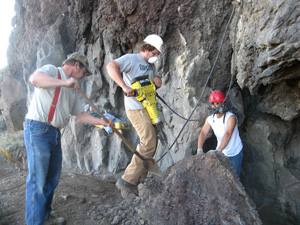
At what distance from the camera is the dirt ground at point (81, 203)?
287 centimetres

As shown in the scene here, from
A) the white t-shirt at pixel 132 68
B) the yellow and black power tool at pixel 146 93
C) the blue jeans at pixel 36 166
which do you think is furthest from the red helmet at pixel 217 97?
the blue jeans at pixel 36 166

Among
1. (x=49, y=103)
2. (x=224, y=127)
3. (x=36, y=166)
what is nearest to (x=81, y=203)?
(x=36, y=166)

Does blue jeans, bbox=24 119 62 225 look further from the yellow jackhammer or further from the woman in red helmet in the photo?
the woman in red helmet

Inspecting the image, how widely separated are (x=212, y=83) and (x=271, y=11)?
1.58m

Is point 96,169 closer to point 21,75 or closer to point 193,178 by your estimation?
point 193,178

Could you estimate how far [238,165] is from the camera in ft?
12.2

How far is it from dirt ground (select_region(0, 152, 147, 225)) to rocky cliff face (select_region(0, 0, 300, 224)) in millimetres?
1085

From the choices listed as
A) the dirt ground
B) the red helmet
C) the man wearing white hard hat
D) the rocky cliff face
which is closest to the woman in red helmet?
the red helmet

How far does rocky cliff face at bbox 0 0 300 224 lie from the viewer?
3135 millimetres

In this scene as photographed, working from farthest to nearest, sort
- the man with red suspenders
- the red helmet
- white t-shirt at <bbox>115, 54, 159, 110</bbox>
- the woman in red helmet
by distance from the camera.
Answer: the red helmet < the woman in red helmet < white t-shirt at <bbox>115, 54, 159, 110</bbox> < the man with red suspenders

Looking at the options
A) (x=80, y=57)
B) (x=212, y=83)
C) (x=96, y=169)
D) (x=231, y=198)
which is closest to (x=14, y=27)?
(x=96, y=169)

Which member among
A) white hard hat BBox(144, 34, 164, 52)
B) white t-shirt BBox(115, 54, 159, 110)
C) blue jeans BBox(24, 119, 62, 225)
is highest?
white hard hat BBox(144, 34, 164, 52)

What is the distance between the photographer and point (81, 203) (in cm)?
333

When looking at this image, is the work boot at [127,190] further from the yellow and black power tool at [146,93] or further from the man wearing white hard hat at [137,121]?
the yellow and black power tool at [146,93]
